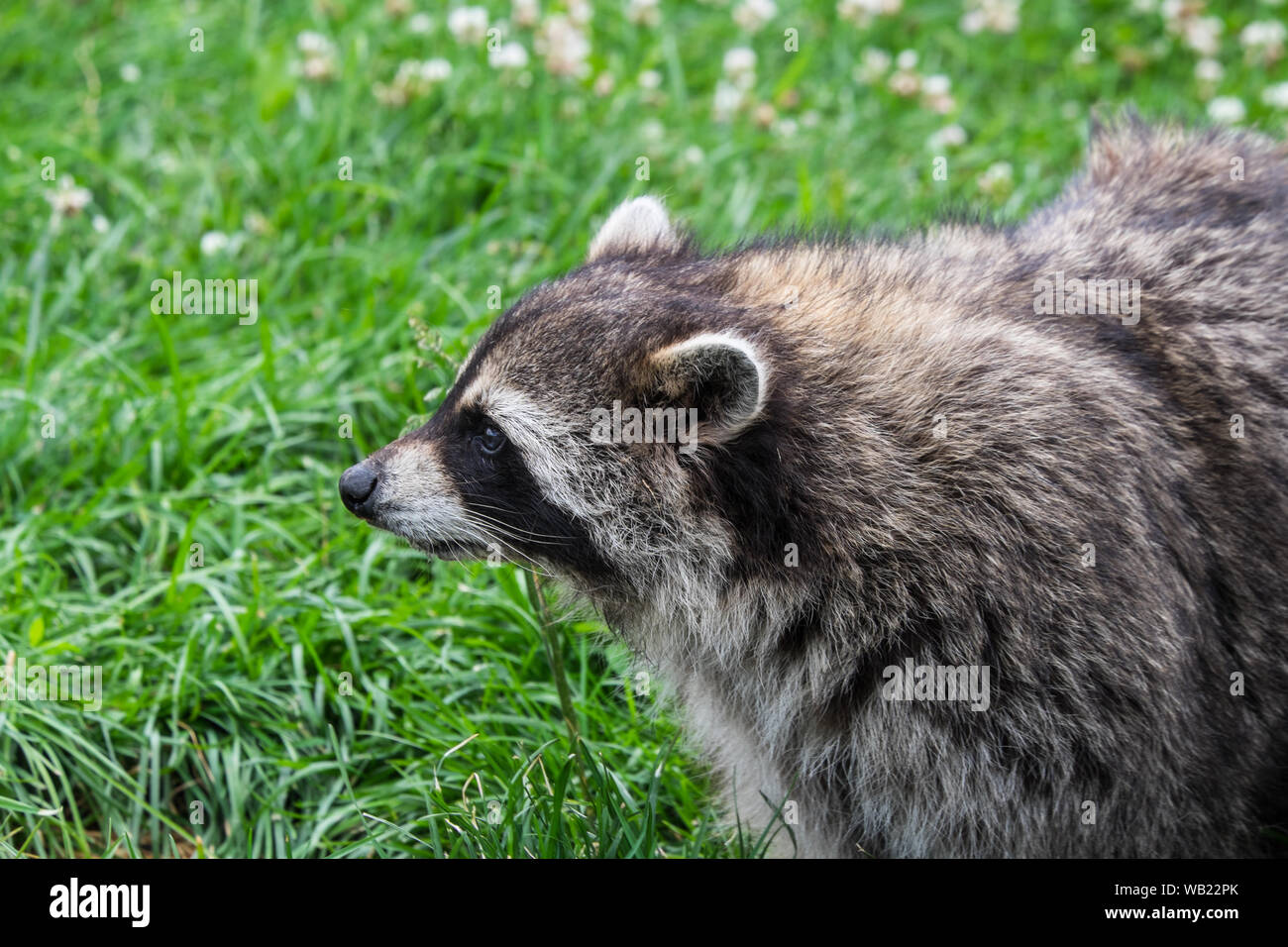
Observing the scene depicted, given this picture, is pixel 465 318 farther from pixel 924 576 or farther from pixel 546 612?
pixel 924 576

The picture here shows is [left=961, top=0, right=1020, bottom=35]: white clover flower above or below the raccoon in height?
above

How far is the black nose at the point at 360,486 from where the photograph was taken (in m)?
4.48

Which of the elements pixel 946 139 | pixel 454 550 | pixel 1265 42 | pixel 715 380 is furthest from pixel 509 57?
pixel 1265 42

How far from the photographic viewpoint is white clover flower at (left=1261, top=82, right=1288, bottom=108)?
817 centimetres

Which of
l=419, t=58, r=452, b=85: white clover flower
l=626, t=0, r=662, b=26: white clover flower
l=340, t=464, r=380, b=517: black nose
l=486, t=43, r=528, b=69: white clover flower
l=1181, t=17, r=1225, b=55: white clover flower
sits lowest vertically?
l=340, t=464, r=380, b=517: black nose

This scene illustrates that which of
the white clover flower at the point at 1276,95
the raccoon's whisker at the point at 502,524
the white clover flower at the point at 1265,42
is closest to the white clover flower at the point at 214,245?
the raccoon's whisker at the point at 502,524

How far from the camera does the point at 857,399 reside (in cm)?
425

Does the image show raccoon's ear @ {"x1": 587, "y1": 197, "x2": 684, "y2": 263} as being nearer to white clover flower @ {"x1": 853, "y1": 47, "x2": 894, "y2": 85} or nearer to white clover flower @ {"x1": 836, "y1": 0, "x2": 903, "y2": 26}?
white clover flower @ {"x1": 853, "y1": 47, "x2": 894, "y2": 85}

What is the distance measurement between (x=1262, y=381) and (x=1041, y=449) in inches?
35.5

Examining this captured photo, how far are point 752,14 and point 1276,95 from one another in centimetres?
313

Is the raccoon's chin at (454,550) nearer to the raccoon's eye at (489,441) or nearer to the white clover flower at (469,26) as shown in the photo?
the raccoon's eye at (489,441)

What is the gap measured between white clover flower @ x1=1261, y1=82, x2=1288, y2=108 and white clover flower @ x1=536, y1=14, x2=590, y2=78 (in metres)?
4.02

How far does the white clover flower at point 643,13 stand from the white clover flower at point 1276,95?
3.69 m

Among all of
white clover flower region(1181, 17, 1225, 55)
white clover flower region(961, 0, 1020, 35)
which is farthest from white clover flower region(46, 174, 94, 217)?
white clover flower region(1181, 17, 1225, 55)
